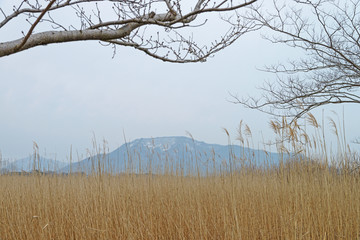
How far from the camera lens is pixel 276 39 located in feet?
21.0

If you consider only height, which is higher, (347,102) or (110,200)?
(347,102)

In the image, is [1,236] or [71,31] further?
[1,236]

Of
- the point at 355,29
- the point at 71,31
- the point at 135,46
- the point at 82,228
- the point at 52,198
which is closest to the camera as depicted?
the point at 82,228

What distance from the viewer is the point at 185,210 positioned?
298cm

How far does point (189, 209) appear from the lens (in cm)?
294

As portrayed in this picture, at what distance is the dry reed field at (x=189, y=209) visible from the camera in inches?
98.2

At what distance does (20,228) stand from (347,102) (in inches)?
221

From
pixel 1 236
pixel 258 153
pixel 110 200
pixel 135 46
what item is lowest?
pixel 1 236

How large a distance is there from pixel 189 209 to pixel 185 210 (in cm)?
6

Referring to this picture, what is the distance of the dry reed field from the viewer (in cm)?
249

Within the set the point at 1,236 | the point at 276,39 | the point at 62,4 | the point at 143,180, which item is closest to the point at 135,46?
the point at 62,4

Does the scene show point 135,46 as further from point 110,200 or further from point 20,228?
point 20,228

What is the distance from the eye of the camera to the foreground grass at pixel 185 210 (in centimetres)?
249

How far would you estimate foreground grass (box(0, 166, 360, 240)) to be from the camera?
8.18 feet
